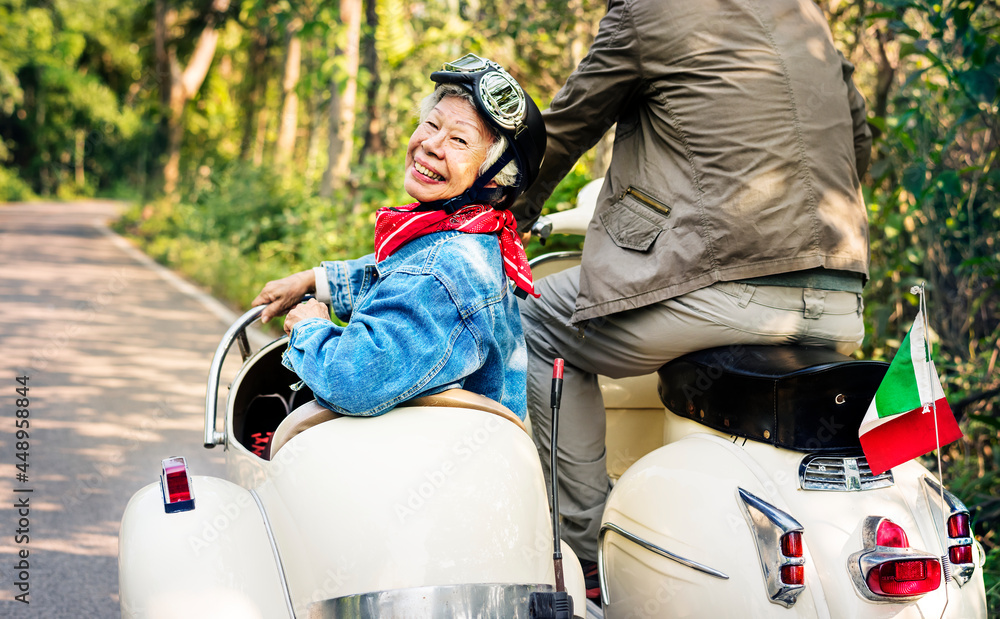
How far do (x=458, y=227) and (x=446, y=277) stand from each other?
196 mm

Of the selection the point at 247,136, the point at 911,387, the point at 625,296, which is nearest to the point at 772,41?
the point at 625,296

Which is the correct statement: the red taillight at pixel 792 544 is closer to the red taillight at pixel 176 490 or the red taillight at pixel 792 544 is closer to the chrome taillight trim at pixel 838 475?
the chrome taillight trim at pixel 838 475

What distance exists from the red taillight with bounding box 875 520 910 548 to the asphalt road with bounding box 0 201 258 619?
2615 mm

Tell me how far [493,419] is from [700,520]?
1.80 feet

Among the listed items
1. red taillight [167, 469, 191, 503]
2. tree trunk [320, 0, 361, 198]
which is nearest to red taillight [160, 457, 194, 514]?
→ red taillight [167, 469, 191, 503]

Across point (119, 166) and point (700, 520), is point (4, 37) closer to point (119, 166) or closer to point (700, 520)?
point (119, 166)

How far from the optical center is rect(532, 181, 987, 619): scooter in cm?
181

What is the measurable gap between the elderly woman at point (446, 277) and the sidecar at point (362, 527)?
0.33 ft

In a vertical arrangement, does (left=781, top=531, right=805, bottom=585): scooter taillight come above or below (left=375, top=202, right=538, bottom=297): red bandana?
below

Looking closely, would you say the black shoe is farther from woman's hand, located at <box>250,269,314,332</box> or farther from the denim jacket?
woman's hand, located at <box>250,269,314,332</box>

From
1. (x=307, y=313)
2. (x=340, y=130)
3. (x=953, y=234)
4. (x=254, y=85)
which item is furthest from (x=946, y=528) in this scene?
(x=254, y=85)

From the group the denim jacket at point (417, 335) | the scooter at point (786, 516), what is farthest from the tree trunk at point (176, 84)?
the scooter at point (786, 516)

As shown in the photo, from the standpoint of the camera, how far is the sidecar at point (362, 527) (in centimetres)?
162

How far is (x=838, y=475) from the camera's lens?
1906 mm
